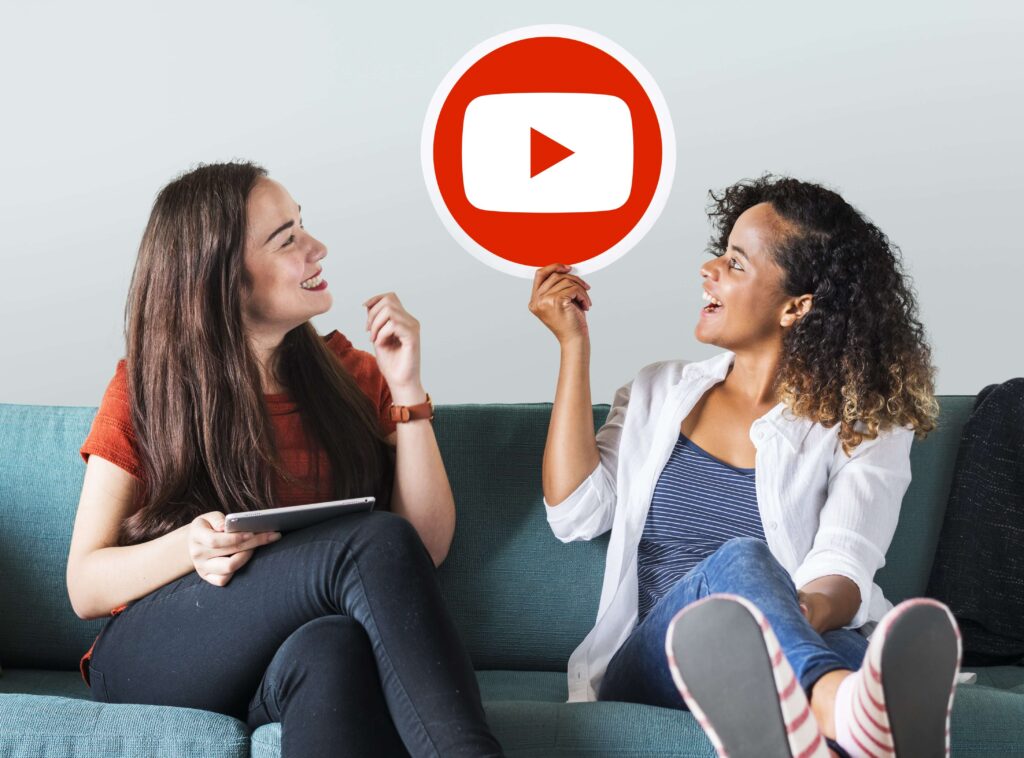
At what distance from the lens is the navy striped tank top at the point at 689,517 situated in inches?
77.0

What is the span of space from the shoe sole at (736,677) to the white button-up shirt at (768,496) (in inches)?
22.1

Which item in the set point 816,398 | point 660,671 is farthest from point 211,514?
point 816,398

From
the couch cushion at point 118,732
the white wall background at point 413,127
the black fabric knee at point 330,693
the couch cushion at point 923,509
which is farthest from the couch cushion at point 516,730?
the white wall background at point 413,127

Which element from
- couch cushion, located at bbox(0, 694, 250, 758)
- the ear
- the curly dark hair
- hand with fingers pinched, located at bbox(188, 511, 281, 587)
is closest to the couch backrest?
the curly dark hair

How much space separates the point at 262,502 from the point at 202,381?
0.72ft

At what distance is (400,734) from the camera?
1527 mm

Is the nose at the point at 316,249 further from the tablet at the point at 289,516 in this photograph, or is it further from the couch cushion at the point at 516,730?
the couch cushion at the point at 516,730

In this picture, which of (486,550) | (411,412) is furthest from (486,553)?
(411,412)

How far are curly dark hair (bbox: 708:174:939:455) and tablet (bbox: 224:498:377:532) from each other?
30.5 inches

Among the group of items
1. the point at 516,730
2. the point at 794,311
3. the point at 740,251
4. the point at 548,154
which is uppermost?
the point at 548,154

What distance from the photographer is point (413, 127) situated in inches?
112

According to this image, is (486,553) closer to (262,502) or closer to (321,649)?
(262,502)

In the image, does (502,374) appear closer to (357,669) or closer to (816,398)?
(816,398)

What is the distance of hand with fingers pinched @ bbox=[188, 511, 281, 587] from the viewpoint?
1.64 meters
